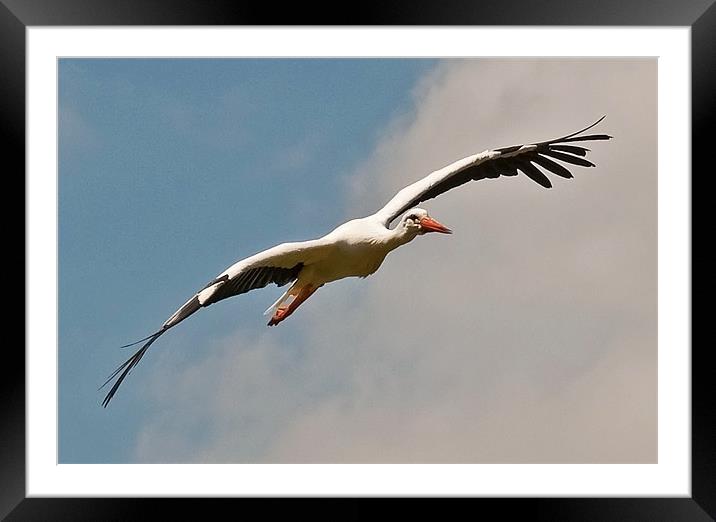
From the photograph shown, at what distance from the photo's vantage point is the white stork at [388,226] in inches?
108

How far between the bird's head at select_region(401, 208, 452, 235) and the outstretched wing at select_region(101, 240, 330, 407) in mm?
278

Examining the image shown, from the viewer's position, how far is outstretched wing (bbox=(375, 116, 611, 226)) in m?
2.78

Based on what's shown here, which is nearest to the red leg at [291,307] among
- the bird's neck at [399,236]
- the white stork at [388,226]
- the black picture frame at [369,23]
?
the white stork at [388,226]

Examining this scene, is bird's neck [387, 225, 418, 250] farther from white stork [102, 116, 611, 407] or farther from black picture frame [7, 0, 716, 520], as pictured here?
black picture frame [7, 0, 716, 520]

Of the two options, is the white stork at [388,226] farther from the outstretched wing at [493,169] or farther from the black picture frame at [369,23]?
the black picture frame at [369,23]

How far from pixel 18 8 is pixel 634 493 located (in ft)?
6.90

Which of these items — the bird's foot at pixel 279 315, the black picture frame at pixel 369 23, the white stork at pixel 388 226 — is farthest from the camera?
the bird's foot at pixel 279 315

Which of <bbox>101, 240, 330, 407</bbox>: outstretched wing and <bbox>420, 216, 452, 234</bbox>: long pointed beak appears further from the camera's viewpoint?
<bbox>420, 216, 452, 234</bbox>: long pointed beak

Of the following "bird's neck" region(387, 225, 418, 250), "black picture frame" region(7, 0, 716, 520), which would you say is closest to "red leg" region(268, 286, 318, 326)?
"bird's neck" region(387, 225, 418, 250)

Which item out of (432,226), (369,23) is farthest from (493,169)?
(369,23)

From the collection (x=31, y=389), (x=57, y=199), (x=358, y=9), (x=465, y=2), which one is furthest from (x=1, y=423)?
(x=465, y=2)

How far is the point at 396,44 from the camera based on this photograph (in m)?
2.35

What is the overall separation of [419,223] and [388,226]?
124 mm

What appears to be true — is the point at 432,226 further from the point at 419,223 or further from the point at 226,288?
the point at 226,288
